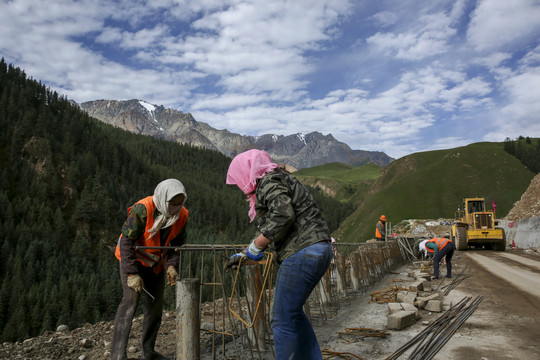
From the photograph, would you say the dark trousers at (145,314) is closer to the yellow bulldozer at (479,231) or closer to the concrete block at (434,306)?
the concrete block at (434,306)

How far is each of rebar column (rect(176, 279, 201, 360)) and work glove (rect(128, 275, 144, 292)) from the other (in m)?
0.63

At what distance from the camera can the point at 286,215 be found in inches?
97.2

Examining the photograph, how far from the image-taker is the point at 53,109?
111250 millimetres

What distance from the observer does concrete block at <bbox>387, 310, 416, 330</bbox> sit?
5340 mm

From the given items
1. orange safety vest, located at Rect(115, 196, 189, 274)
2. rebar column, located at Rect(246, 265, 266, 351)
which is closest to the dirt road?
rebar column, located at Rect(246, 265, 266, 351)

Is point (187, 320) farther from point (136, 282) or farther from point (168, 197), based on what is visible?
point (168, 197)

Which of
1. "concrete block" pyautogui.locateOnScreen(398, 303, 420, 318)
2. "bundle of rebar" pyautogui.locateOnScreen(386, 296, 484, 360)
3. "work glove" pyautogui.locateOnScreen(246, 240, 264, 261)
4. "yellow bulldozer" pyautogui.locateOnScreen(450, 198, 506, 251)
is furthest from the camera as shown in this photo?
"yellow bulldozer" pyautogui.locateOnScreen(450, 198, 506, 251)

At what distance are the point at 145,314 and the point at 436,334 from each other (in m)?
3.90

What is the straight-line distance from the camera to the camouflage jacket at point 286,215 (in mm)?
2494

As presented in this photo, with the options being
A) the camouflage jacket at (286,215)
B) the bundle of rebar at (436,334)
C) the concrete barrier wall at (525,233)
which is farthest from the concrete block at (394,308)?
the concrete barrier wall at (525,233)

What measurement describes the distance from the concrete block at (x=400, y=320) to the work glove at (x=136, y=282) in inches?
149

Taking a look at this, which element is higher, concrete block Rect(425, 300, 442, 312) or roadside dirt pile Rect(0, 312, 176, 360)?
concrete block Rect(425, 300, 442, 312)

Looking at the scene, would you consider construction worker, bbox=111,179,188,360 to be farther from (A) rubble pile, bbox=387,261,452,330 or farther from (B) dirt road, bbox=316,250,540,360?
(A) rubble pile, bbox=387,261,452,330

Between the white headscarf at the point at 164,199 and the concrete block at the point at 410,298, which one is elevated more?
the white headscarf at the point at 164,199
